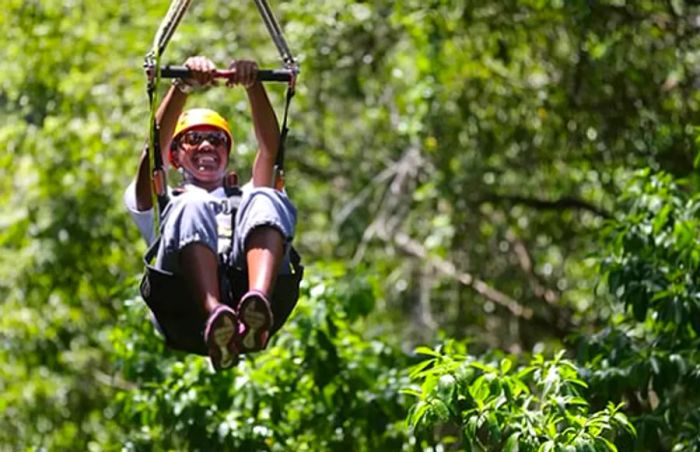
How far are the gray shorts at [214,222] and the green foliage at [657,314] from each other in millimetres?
1983

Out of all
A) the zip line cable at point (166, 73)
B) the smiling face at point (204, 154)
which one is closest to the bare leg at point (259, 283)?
the zip line cable at point (166, 73)

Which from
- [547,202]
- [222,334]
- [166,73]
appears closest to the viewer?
[222,334]

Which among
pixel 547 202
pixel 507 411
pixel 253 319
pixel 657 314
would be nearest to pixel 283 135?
pixel 253 319

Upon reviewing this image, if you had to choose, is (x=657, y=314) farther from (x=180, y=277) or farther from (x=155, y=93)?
(x=155, y=93)

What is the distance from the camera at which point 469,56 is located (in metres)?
10.8

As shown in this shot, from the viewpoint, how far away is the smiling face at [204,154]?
6109 millimetres

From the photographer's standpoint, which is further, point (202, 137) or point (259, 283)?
point (202, 137)

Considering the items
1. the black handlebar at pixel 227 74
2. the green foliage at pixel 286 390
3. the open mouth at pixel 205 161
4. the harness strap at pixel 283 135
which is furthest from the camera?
the green foliage at pixel 286 390

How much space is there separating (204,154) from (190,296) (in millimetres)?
672

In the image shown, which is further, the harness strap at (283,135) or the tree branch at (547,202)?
the tree branch at (547,202)

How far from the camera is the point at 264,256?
564 cm

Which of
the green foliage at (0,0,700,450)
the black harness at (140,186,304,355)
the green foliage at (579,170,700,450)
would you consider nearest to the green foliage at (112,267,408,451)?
the green foliage at (0,0,700,450)

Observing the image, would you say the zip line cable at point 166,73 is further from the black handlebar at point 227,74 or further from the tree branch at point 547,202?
the tree branch at point 547,202

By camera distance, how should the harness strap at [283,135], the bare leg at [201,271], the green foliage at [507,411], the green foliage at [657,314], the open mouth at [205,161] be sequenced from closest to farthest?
the bare leg at [201,271] < the harness strap at [283,135] < the green foliage at [507,411] < the open mouth at [205,161] < the green foliage at [657,314]
